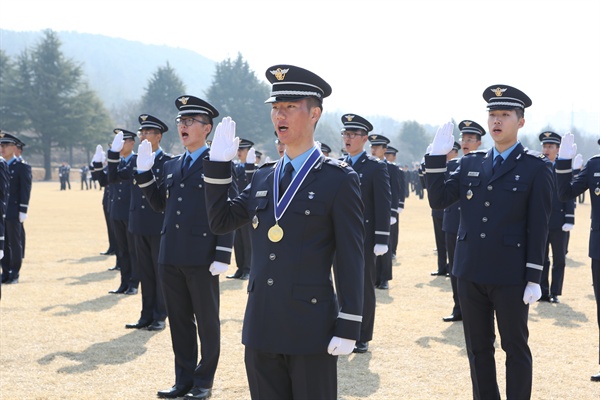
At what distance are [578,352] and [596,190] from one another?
208 cm

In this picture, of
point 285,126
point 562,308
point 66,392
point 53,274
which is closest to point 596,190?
point 562,308

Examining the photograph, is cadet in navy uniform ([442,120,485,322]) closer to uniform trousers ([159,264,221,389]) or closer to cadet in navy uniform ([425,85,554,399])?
cadet in navy uniform ([425,85,554,399])

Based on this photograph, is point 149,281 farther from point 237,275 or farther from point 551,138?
point 551,138

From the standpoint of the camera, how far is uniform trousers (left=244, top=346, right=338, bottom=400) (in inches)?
134

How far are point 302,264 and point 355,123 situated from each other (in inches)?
186

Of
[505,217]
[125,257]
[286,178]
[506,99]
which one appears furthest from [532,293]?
[125,257]

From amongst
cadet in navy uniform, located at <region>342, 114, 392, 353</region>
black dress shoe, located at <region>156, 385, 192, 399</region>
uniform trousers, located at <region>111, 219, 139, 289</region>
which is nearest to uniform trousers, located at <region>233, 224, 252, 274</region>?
uniform trousers, located at <region>111, 219, 139, 289</region>

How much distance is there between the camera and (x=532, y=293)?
16.1 ft

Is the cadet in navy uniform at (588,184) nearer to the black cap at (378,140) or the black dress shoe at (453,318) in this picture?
the black dress shoe at (453,318)

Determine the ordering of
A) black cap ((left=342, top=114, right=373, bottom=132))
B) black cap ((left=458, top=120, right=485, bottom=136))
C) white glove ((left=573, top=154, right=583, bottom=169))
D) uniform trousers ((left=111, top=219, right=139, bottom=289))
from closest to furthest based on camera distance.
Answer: black cap ((left=342, top=114, right=373, bottom=132))
black cap ((left=458, top=120, right=485, bottom=136))
white glove ((left=573, top=154, right=583, bottom=169))
uniform trousers ((left=111, top=219, right=139, bottom=289))

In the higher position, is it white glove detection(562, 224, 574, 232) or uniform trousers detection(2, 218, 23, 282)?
white glove detection(562, 224, 574, 232)

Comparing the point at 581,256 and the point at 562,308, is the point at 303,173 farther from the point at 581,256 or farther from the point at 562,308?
the point at 581,256

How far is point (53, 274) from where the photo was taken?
13.3m

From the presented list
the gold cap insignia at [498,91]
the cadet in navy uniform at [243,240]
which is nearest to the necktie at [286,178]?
the gold cap insignia at [498,91]
